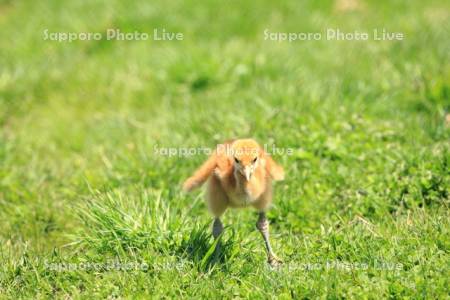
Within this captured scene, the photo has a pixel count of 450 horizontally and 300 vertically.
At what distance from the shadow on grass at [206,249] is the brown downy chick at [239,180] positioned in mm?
96

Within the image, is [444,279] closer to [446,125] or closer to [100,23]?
[446,125]

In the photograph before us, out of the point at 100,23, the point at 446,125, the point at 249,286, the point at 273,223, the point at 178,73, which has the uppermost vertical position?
the point at 100,23

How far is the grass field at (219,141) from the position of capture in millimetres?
4199

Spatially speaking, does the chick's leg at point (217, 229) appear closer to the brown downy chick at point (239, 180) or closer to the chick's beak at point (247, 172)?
the brown downy chick at point (239, 180)

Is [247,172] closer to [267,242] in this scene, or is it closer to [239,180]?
[239,180]

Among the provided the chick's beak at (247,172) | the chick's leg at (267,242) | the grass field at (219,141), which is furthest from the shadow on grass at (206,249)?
the chick's beak at (247,172)

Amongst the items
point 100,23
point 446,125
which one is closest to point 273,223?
point 446,125

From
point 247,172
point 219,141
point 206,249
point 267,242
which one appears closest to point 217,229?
point 206,249

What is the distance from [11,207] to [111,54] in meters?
3.56

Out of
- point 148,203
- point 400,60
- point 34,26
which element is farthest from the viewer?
point 34,26

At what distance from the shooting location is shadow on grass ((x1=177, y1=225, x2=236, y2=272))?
425 centimetres

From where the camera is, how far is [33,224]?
5.43 m

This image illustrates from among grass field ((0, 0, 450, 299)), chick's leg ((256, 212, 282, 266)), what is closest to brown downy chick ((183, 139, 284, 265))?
chick's leg ((256, 212, 282, 266))

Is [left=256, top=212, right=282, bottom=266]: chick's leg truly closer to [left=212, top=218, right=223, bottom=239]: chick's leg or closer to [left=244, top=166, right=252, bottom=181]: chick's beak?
[left=212, top=218, right=223, bottom=239]: chick's leg
